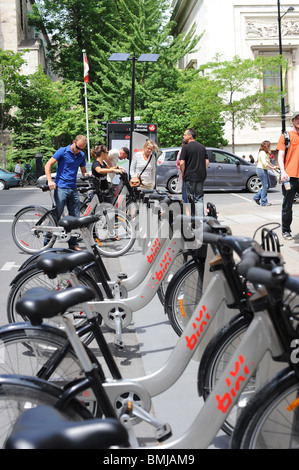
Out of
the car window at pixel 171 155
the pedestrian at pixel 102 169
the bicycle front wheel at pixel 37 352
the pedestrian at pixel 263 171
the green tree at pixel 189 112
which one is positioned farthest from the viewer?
the green tree at pixel 189 112

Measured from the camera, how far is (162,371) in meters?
3.22

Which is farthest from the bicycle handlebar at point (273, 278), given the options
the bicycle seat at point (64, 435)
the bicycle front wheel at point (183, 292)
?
the bicycle front wheel at point (183, 292)

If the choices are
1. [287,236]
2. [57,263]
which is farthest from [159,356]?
[287,236]

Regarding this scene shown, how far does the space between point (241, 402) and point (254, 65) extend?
34.5 m

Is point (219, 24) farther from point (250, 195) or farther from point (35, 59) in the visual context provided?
point (250, 195)

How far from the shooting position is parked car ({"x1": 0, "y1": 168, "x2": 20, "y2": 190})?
3194 cm

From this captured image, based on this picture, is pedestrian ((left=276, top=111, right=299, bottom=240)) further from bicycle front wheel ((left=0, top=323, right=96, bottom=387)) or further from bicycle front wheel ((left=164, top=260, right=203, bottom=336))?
bicycle front wheel ((left=0, top=323, right=96, bottom=387))

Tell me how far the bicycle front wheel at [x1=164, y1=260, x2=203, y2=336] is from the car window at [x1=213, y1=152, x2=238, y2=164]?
18387 mm

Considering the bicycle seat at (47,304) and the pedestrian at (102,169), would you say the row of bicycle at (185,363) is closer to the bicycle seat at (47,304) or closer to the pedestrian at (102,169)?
the bicycle seat at (47,304)

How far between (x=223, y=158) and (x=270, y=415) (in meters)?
21.0

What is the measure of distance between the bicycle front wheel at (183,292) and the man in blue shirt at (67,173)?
457 cm

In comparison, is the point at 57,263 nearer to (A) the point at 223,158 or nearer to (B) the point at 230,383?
(B) the point at 230,383

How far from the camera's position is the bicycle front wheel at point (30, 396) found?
2215mm
